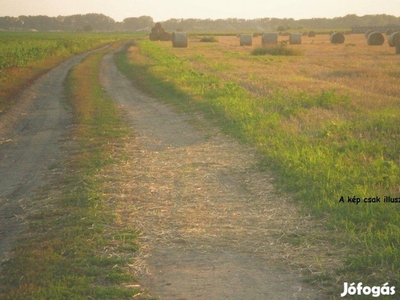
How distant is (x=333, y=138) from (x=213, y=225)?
14.4 feet

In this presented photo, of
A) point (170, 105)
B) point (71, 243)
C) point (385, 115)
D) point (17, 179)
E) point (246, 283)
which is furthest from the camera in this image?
point (170, 105)

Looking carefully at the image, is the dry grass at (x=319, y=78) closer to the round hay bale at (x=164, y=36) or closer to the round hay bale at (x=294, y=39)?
the round hay bale at (x=294, y=39)

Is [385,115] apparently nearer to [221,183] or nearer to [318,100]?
[318,100]

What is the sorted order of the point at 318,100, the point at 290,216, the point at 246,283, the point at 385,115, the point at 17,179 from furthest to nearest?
the point at 318,100
the point at 385,115
the point at 17,179
the point at 290,216
the point at 246,283

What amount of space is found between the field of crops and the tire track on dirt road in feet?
11.2

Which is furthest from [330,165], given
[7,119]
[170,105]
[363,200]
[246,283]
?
[7,119]

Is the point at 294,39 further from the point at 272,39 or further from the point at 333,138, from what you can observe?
the point at 333,138

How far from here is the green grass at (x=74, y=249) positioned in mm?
4805

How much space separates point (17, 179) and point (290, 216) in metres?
4.43

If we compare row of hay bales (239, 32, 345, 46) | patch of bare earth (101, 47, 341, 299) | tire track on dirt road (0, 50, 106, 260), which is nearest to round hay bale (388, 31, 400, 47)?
row of hay bales (239, 32, 345, 46)

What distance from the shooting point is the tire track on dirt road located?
6965 mm

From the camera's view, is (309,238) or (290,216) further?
(290,216)

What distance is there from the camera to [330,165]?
26.6 ft

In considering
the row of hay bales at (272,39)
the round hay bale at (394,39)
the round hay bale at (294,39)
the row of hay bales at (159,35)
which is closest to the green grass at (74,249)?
the round hay bale at (394,39)
